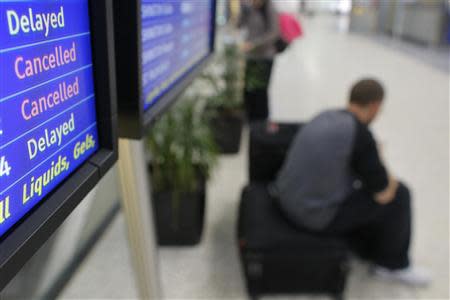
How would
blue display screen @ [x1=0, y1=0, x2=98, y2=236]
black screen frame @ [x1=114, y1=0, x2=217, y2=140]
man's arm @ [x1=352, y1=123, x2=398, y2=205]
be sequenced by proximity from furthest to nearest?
man's arm @ [x1=352, y1=123, x2=398, y2=205] < black screen frame @ [x1=114, y1=0, x2=217, y2=140] < blue display screen @ [x1=0, y1=0, x2=98, y2=236]

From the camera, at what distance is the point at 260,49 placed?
12.0 feet

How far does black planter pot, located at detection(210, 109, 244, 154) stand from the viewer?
10.7ft

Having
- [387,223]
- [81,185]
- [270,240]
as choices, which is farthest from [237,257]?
[81,185]

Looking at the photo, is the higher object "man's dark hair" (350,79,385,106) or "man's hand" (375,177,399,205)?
"man's dark hair" (350,79,385,106)

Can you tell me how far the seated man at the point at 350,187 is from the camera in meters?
1.70

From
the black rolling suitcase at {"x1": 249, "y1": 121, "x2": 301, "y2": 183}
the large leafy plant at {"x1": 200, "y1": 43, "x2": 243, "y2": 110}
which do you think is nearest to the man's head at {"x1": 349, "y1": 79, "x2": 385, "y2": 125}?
the black rolling suitcase at {"x1": 249, "y1": 121, "x2": 301, "y2": 183}

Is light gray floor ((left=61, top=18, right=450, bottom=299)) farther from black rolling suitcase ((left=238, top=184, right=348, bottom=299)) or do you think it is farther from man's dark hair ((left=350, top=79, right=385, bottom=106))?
man's dark hair ((left=350, top=79, right=385, bottom=106))

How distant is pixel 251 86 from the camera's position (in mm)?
3357

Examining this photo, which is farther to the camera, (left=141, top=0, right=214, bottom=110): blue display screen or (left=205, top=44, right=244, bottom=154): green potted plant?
(left=205, top=44, right=244, bottom=154): green potted plant

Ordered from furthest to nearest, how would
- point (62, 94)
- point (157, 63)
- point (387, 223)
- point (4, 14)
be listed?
point (387, 223) < point (157, 63) < point (62, 94) < point (4, 14)

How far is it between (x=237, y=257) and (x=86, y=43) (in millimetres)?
1729

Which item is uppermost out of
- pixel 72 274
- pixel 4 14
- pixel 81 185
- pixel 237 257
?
pixel 4 14

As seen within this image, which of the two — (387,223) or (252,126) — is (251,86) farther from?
(387,223)

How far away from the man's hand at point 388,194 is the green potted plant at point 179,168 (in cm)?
87
